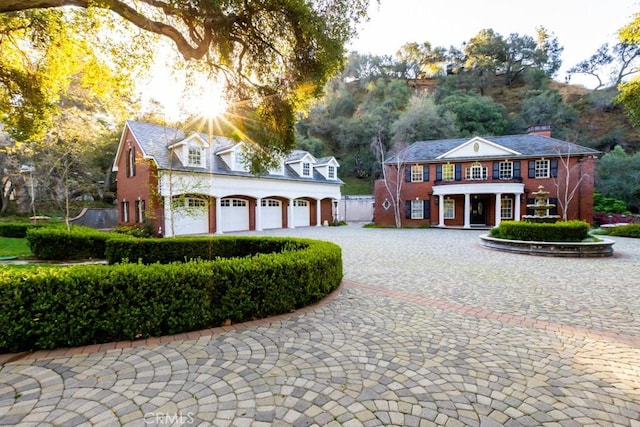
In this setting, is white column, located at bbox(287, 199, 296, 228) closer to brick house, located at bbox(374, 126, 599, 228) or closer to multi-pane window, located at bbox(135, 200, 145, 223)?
brick house, located at bbox(374, 126, 599, 228)

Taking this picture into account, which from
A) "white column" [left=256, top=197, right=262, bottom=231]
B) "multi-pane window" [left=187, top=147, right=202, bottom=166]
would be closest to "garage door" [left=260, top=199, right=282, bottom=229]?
"white column" [left=256, top=197, right=262, bottom=231]

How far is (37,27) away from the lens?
7.36 metres

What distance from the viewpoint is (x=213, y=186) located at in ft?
63.6

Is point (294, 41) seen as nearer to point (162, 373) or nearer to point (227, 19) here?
point (227, 19)

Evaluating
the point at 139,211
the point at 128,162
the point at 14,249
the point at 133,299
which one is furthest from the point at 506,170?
the point at 14,249

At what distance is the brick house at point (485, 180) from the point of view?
847 inches

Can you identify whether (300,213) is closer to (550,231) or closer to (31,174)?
(550,231)

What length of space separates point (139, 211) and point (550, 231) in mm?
21176

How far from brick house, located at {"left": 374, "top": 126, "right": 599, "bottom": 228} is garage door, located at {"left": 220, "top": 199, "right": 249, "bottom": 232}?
436 inches

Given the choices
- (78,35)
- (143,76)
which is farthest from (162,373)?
(78,35)

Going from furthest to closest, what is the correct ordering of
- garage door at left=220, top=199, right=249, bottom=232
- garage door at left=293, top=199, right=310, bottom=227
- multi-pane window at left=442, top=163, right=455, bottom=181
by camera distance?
garage door at left=293, top=199, right=310, bottom=227 < multi-pane window at left=442, top=163, right=455, bottom=181 < garage door at left=220, top=199, right=249, bottom=232

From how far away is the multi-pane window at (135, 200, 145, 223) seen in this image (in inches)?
728

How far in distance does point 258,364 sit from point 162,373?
942mm

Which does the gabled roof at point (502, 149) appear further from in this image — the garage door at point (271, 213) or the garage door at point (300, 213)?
the garage door at point (271, 213)
